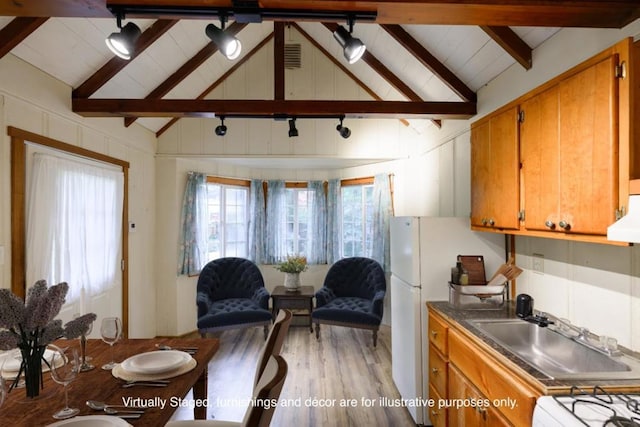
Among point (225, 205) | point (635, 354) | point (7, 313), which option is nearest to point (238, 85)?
point (225, 205)

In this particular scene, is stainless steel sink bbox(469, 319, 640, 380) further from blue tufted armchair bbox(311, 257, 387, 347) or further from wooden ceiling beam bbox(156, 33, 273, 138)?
wooden ceiling beam bbox(156, 33, 273, 138)

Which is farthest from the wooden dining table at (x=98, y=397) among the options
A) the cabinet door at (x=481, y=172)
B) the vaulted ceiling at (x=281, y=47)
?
the cabinet door at (x=481, y=172)

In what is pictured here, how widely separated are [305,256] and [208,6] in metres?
3.98

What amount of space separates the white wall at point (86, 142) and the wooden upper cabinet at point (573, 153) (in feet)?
10.3

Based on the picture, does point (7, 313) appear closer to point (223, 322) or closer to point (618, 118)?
point (618, 118)

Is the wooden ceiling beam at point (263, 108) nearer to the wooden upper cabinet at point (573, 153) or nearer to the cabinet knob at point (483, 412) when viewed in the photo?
the wooden upper cabinet at point (573, 153)

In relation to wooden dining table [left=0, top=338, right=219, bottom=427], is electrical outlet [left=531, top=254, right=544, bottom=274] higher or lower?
higher

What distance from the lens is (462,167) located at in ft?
10.1

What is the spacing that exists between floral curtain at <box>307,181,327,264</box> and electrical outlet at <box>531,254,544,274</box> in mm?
3137

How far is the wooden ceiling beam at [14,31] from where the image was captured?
2020 millimetres

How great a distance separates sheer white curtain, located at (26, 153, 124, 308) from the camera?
7.70ft

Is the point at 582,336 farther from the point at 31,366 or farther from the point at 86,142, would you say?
the point at 86,142

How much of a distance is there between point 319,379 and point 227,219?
8.90 feet

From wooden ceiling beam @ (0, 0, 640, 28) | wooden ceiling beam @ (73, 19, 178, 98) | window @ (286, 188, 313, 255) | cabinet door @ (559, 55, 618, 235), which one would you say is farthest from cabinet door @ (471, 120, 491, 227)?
window @ (286, 188, 313, 255)
